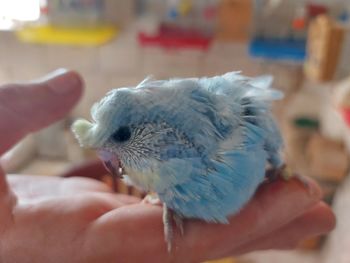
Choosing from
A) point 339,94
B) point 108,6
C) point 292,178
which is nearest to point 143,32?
point 108,6

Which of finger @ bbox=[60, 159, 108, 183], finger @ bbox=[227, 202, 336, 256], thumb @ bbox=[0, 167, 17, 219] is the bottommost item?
finger @ bbox=[60, 159, 108, 183]

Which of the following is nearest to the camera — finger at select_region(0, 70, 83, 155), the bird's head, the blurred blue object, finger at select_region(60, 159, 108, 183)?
the bird's head

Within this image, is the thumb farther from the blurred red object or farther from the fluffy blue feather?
the blurred red object

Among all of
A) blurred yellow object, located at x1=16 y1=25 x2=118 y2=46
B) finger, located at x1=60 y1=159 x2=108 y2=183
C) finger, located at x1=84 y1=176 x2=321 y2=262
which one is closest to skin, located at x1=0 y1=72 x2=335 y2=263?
finger, located at x1=84 y1=176 x2=321 y2=262

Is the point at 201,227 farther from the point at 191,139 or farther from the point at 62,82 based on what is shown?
the point at 62,82

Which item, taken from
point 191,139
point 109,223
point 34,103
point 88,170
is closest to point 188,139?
point 191,139

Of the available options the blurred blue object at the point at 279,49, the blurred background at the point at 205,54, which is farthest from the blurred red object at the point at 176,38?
the blurred blue object at the point at 279,49

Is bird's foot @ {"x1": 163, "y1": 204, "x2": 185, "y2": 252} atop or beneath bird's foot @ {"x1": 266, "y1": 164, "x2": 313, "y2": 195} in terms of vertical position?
beneath

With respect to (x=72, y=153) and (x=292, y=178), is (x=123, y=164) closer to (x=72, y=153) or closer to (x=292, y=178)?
(x=292, y=178)
